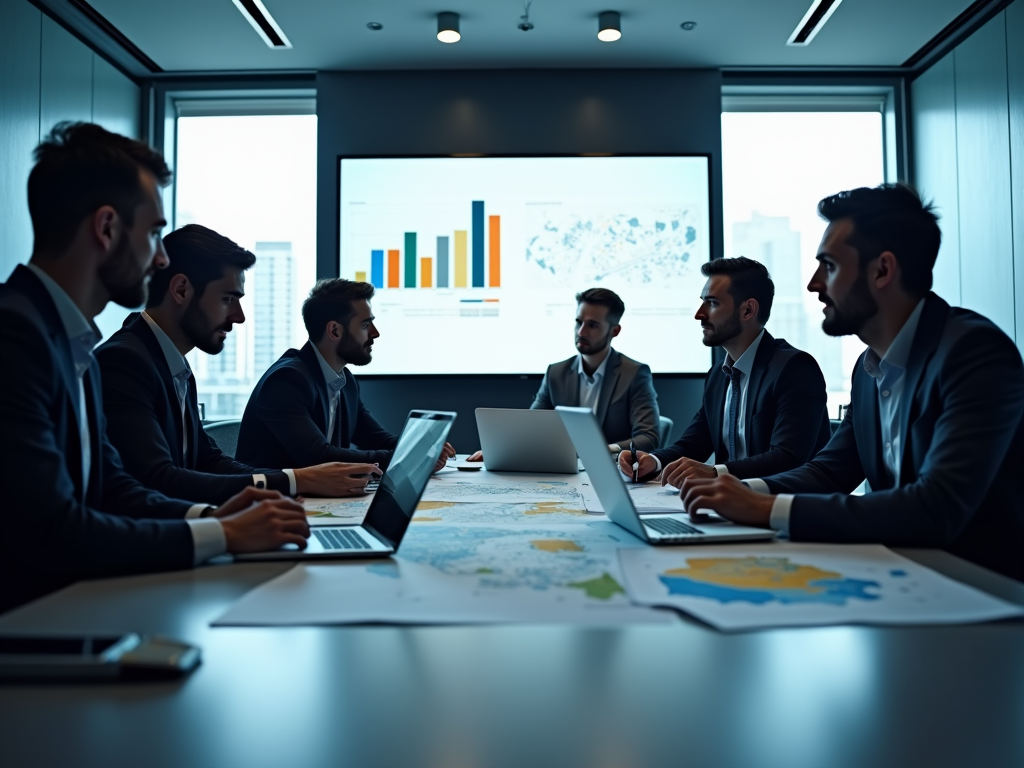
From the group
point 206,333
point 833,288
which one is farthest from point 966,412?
point 206,333

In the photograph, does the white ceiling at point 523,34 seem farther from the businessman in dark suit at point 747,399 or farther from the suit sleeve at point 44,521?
the suit sleeve at point 44,521

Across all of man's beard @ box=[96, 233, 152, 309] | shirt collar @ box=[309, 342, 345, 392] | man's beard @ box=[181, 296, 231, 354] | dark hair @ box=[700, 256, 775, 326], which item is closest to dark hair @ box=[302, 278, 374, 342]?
shirt collar @ box=[309, 342, 345, 392]

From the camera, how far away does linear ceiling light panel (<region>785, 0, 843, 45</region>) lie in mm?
4383

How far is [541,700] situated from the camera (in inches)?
28.1

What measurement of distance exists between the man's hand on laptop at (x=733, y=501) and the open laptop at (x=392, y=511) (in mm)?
511

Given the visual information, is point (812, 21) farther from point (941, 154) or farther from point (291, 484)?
point (291, 484)

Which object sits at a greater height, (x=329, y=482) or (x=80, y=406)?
(x=80, y=406)

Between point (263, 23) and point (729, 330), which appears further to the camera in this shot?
point (263, 23)

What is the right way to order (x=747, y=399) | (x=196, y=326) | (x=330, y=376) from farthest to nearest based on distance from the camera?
(x=330, y=376)
(x=747, y=399)
(x=196, y=326)

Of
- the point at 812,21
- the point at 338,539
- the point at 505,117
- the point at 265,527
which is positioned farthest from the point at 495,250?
the point at 265,527

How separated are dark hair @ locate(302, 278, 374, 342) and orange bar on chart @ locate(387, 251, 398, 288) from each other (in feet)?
6.25

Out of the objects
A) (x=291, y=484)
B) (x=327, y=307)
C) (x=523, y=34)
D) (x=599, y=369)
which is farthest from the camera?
(x=523, y=34)

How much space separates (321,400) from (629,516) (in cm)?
189

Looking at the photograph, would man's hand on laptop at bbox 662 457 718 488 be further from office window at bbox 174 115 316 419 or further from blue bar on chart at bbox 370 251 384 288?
office window at bbox 174 115 316 419
